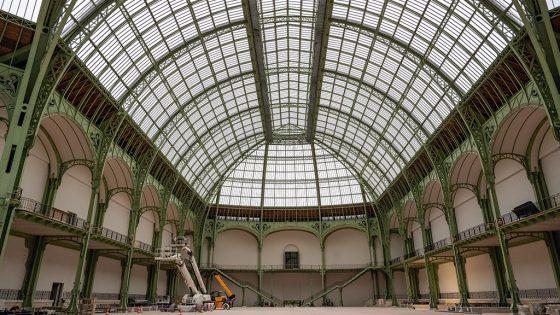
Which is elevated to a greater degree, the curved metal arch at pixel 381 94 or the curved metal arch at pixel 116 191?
the curved metal arch at pixel 381 94

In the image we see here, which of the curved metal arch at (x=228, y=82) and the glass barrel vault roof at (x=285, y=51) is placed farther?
the curved metal arch at (x=228, y=82)

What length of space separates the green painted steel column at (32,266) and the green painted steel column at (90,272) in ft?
24.2

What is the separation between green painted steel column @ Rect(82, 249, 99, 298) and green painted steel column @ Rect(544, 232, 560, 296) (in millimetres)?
41206

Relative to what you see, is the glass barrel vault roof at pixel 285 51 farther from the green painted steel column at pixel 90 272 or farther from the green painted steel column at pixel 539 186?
the green painted steel column at pixel 90 272

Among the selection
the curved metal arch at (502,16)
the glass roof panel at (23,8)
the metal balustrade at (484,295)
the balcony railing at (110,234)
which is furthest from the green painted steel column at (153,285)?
the curved metal arch at (502,16)

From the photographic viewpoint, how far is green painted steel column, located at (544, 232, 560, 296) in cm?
2933

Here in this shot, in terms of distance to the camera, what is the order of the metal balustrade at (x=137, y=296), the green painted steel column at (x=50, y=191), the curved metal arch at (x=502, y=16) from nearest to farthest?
1. the curved metal arch at (x=502, y=16)
2. the green painted steel column at (x=50, y=191)
3. the metal balustrade at (x=137, y=296)

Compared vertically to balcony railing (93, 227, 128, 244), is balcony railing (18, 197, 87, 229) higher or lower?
higher

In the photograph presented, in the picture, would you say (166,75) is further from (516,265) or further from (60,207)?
(516,265)

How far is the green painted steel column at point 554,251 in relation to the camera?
1155 inches

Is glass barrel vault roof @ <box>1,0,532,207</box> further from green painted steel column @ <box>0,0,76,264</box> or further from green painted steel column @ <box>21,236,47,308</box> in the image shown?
green painted steel column @ <box>21,236,47,308</box>

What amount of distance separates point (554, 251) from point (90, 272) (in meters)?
41.9

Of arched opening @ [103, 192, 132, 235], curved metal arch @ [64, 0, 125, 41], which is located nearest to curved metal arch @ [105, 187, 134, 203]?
arched opening @ [103, 192, 132, 235]

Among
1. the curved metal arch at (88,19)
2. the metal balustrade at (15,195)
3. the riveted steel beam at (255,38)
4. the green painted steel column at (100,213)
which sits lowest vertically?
the metal balustrade at (15,195)
